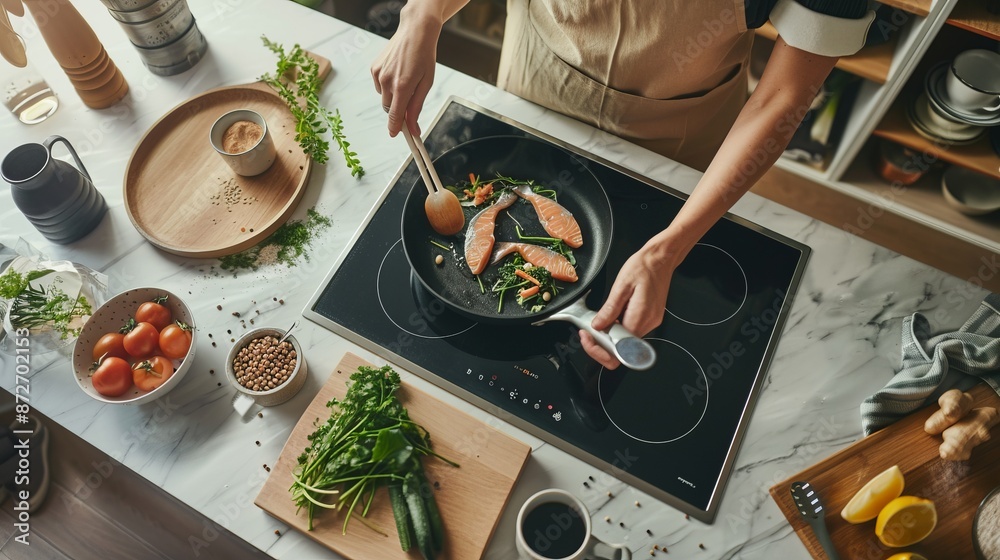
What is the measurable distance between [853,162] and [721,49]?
53.3 inches

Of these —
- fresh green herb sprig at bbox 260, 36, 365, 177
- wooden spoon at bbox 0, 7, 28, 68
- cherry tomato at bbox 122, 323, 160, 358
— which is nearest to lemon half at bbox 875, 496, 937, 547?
fresh green herb sprig at bbox 260, 36, 365, 177

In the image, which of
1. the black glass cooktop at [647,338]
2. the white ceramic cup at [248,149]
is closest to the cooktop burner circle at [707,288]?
the black glass cooktop at [647,338]

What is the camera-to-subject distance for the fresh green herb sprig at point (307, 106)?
1.30 metres

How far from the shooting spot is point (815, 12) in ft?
3.15

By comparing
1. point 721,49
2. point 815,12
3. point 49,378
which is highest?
point 815,12

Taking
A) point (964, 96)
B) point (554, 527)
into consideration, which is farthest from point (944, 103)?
point (554, 527)

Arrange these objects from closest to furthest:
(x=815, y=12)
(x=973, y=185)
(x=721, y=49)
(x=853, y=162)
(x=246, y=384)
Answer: (x=815, y=12) < (x=246, y=384) < (x=721, y=49) < (x=973, y=185) < (x=853, y=162)

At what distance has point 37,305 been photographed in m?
1.13

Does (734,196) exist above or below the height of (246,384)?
above

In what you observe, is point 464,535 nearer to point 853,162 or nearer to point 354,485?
point 354,485

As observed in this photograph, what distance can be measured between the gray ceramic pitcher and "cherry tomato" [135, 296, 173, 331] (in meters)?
0.27

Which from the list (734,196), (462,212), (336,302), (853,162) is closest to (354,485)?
(336,302)

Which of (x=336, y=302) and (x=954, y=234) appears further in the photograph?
(x=954, y=234)

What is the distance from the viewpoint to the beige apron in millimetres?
1146
